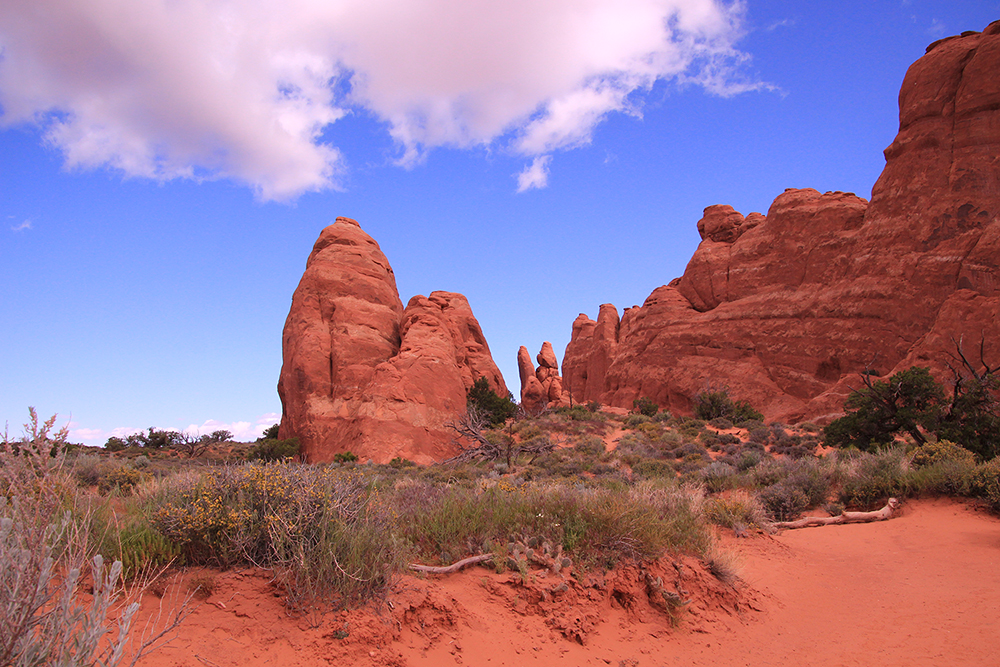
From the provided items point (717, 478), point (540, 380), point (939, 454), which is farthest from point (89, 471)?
point (540, 380)

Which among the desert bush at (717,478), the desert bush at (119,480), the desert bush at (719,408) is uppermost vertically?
the desert bush at (719,408)

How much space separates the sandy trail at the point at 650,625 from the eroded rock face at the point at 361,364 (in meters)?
19.0

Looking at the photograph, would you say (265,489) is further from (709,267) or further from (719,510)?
(709,267)

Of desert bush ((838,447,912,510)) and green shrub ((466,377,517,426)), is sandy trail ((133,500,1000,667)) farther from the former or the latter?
green shrub ((466,377,517,426))

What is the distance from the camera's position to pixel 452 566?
4.96 meters

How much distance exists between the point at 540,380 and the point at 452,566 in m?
59.2

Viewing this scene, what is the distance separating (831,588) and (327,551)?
5.70 meters

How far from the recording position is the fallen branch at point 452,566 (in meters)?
4.86

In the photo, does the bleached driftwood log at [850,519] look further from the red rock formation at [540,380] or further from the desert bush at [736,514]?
the red rock formation at [540,380]

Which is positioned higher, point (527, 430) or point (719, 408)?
point (719, 408)

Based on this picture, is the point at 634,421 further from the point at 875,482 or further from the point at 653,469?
the point at 875,482

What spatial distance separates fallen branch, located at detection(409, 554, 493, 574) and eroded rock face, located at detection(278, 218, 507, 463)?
18.6 m

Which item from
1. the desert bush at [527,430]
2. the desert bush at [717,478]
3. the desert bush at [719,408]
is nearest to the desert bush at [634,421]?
the desert bush at [527,430]

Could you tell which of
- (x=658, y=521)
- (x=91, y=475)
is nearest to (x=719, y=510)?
(x=658, y=521)
